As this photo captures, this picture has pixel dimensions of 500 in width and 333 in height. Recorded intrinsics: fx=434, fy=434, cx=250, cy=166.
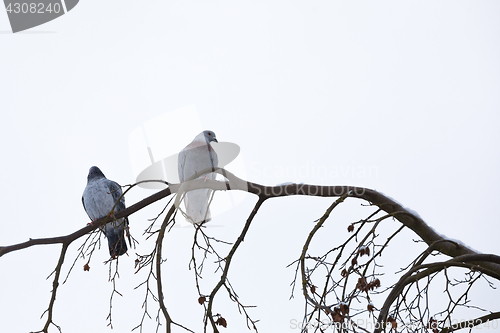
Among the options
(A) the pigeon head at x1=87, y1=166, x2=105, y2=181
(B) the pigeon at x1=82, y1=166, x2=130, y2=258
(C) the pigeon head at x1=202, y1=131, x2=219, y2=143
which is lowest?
(B) the pigeon at x1=82, y1=166, x2=130, y2=258

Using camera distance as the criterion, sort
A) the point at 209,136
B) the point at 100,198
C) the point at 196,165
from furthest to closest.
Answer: the point at 209,136 → the point at 100,198 → the point at 196,165

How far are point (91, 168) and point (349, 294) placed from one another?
3384 mm

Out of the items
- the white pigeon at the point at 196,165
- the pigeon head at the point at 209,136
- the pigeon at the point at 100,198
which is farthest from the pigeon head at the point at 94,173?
the pigeon head at the point at 209,136

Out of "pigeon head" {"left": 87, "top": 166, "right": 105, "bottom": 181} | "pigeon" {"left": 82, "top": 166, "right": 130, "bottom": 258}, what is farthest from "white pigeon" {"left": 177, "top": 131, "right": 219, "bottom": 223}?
"pigeon head" {"left": 87, "top": 166, "right": 105, "bottom": 181}

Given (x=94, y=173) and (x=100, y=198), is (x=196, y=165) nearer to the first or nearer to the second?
(x=100, y=198)

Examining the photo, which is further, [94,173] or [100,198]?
[94,173]

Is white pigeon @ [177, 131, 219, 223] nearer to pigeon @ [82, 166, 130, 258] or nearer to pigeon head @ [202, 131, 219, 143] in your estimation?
pigeon head @ [202, 131, 219, 143]

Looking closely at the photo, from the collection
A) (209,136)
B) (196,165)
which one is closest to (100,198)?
(196,165)

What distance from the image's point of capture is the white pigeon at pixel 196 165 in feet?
14.4

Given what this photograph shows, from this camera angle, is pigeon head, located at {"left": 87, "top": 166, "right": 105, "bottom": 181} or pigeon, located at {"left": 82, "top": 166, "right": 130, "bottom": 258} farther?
pigeon head, located at {"left": 87, "top": 166, "right": 105, "bottom": 181}

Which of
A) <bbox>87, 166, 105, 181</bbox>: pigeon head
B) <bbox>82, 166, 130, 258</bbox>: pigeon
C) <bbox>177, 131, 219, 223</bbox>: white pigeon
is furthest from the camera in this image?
<bbox>87, 166, 105, 181</bbox>: pigeon head

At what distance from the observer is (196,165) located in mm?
4375

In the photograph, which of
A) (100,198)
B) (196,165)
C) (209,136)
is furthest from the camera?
(209,136)

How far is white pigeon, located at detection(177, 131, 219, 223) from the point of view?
4.38 m
